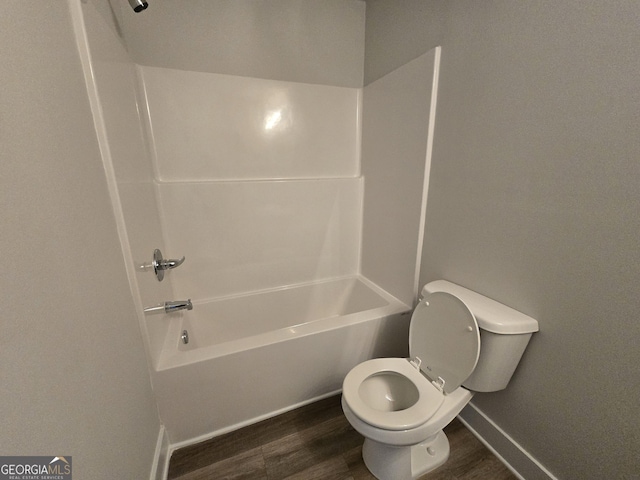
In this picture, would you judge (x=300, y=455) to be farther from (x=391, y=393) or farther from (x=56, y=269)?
(x=56, y=269)

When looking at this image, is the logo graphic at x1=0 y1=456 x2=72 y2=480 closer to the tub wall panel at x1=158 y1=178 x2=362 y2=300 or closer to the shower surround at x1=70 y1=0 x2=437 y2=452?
the shower surround at x1=70 y1=0 x2=437 y2=452

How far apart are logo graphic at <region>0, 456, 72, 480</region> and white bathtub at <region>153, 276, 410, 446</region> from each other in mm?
621

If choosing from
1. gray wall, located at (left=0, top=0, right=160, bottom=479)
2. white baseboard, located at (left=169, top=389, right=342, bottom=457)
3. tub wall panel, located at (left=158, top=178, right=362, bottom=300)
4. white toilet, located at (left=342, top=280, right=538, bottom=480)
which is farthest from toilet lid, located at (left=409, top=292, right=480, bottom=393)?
gray wall, located at (left=0, top=0, right=160, bottom=479)

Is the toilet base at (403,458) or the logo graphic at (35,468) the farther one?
the toilet base at (403,458)

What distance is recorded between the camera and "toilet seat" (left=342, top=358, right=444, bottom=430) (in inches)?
36.4

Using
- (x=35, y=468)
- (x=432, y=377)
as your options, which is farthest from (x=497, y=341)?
(x=35, y=468)

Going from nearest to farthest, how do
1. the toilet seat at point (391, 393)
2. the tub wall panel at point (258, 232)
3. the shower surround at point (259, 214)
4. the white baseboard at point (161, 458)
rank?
the toilet seat at point (391, 393)
the white baseboard at point (161, 458)
the shower surround at point (259, 214)
the tub wall panel at point (258, 232)

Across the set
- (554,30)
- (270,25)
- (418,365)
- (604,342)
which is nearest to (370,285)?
(418,365)

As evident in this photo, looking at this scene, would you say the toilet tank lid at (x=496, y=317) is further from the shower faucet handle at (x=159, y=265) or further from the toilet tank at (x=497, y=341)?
the shower faucet handle at (x=159, y=265)

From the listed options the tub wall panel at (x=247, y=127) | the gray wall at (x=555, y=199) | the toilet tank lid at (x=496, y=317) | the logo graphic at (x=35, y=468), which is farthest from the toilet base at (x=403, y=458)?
the tub wall panel at (x=247, y=127)

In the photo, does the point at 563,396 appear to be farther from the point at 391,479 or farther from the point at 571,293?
the point at 391,479

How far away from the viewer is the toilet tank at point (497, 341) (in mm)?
958

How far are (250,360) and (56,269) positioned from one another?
0.90 m

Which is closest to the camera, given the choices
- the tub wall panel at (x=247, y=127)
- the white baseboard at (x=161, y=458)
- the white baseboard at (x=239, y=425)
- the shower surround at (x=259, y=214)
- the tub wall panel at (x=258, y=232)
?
the white baseboard at (x=161, y=458)
